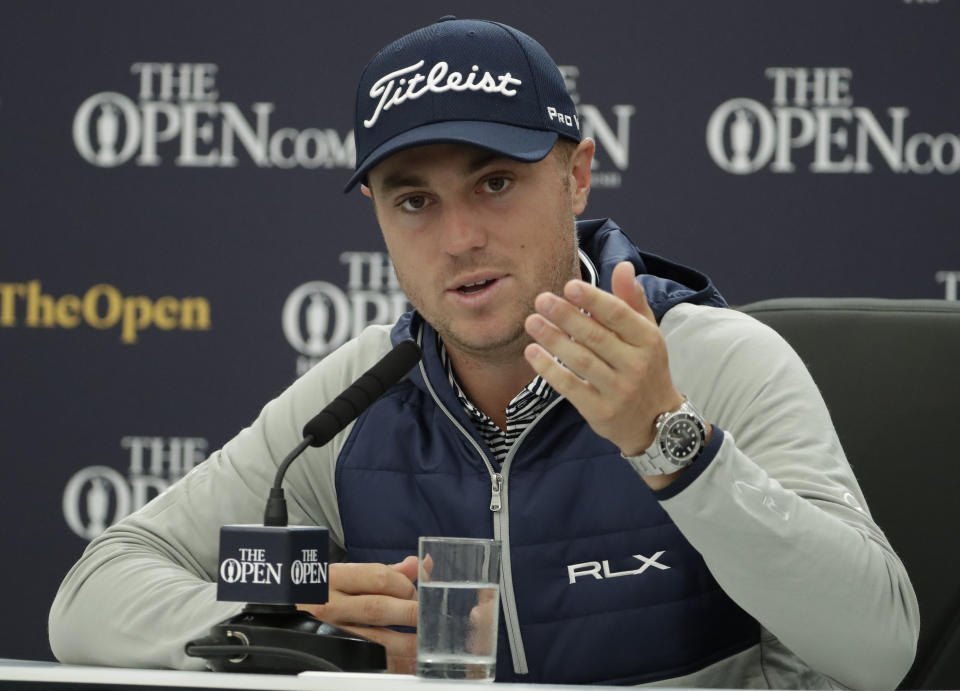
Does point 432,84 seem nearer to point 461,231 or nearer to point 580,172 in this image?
point 461,231

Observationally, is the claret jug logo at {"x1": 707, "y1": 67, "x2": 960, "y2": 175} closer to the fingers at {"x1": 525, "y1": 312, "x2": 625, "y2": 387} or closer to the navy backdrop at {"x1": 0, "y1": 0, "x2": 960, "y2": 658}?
the navy backdrop at {"x1": 0, "y1": 0, "x2": 960, "y2": 658}

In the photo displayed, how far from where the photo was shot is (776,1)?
8.35ft

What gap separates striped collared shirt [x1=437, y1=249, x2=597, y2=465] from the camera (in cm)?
157

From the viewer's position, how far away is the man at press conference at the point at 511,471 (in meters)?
1.29

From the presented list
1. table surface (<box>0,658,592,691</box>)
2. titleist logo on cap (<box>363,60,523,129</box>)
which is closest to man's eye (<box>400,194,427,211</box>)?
titleist logo on cap (<box>363,60,523,129</box>)

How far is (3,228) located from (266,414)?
3.98 feet

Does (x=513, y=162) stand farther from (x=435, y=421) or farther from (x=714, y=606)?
(x=714, y=606)

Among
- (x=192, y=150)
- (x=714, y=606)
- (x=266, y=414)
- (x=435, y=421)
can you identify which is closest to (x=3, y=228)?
(x=192, y=150)

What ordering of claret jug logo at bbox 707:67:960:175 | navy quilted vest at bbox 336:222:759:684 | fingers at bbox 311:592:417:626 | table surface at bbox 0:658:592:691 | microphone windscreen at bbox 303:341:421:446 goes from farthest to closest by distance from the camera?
claret jug logo at bbox 707:67:960:175
navy quilted vest at bbox 336:222:759:684
fingers at bbox 311:592:417:626
microphone windscreen at bbox 303:341:421:446
table surface at bbox 0:658:592:691

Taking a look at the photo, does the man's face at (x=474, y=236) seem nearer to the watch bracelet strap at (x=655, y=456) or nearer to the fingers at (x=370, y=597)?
the fingers at (x=370, y=597)

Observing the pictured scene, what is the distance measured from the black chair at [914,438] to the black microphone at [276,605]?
801 millimetres

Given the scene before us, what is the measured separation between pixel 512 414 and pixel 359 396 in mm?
426

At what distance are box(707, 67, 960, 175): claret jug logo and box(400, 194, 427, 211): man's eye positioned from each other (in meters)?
1.12

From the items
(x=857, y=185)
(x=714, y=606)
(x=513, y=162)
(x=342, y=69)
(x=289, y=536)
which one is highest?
(x=342, y=69)
